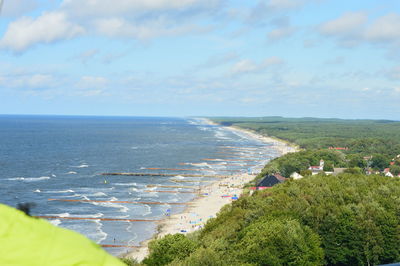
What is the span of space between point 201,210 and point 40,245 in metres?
58.7

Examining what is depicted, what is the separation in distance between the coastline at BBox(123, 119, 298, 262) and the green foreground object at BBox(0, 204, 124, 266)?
34338 mm

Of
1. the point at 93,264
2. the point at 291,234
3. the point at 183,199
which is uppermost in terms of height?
the point at 93,264

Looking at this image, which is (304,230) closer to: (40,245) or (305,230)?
(305,230)

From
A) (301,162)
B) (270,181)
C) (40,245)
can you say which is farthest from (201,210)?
(40,245)

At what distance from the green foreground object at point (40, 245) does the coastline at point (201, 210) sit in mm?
34338

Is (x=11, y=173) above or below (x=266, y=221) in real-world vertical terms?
below

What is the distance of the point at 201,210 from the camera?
194 ft

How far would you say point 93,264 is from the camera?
157cm


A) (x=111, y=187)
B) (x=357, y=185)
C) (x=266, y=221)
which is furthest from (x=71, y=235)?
(x=111, y=187)

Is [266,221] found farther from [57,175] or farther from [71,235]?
[57,175]

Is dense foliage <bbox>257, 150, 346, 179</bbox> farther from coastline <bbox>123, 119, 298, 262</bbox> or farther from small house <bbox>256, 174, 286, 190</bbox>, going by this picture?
small house <bbox>256, 174, 286, 190</bbox>

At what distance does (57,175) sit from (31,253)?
83.6 m

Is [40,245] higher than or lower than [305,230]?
higher

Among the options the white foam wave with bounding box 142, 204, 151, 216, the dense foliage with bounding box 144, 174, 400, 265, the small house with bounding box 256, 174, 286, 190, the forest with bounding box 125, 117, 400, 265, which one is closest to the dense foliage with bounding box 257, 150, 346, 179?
the small house with bounding box 256, 174, 286, 190
